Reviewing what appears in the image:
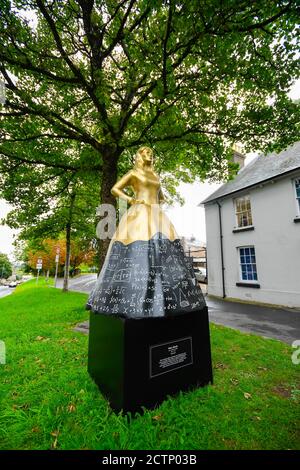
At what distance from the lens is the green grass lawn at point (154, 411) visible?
87.4 inches

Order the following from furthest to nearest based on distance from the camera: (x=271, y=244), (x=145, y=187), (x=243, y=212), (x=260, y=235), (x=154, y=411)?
(x=243, y=212) < (x=260, y=235) < (x=271, y=244) < (x=145, y=187) < (x=154, y=411)

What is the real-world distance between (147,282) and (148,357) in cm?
90

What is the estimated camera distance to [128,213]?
3.48 m

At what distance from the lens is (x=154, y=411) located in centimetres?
262

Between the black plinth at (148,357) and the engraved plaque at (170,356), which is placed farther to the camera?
the engraved plaque at (170,356)

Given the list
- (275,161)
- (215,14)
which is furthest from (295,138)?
(275,161)

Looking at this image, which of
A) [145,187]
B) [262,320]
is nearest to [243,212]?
[262,320]

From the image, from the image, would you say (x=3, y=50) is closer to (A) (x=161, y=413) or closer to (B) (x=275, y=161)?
(A) (x=161, y=413)

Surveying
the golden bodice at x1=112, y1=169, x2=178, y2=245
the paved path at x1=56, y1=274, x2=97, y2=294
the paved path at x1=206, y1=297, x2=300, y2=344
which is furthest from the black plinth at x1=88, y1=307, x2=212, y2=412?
the paved path at x1=56, y1=274, x2=97, y2=294

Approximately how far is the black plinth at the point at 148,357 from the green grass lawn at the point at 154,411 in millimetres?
145

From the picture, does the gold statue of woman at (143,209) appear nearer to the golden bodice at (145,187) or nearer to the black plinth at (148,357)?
the golden bodice at (145,187)

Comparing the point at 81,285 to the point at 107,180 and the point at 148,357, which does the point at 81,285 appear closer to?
the point at 107,180

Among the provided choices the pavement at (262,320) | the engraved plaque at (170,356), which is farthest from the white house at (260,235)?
the engraved plaque at (170,356)

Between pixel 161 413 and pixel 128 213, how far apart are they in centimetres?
269
